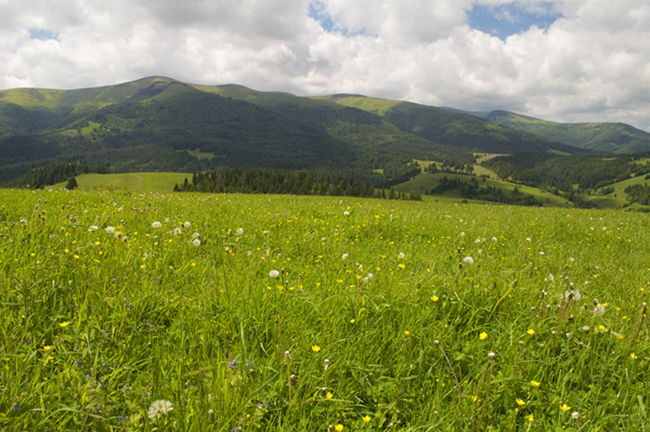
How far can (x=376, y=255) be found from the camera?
6.62m

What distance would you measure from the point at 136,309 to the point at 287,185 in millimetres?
118494

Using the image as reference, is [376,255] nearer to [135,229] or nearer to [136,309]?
[136,309]

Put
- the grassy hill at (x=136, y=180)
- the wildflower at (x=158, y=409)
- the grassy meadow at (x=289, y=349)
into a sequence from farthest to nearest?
the grassy hill at (x=136, y=180) < the grassy meadow at (x=289, y=349) < the wildflower at (x=158, y=409)

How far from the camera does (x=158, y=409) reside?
2.11 m

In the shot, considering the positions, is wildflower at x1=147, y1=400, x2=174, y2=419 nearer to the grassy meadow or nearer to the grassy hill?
the grassy meadow

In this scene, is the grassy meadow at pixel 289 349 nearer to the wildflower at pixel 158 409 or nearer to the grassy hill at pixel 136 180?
the wildflower at pixel 158 409

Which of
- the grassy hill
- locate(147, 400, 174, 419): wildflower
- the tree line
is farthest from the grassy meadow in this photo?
the grassy hill

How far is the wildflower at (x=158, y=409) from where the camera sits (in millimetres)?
2068

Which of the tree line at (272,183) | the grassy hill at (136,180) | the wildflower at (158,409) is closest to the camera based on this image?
the wildflower at (158,409)

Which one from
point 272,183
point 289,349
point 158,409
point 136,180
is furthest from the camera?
point 136,180

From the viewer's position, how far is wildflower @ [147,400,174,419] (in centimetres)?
207

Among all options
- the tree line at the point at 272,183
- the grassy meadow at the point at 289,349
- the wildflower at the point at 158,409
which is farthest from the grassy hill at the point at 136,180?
the wildflower at the point at 158,409

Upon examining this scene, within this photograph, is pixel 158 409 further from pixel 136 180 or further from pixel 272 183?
pixel 136 180

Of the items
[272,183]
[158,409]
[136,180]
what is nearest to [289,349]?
[158,409]
